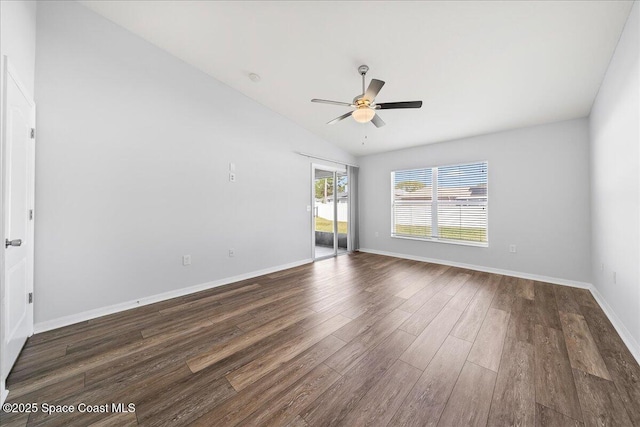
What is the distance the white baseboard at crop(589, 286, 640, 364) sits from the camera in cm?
183

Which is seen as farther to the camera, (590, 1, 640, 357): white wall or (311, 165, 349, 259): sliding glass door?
(311, 165, 349, 259): sliding glass door

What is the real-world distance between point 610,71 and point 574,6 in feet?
3.47

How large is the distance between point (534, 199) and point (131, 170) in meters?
5.84

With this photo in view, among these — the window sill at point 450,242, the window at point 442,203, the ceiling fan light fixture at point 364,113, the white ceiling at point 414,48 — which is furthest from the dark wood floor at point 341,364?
the white ceiling at point 414,48

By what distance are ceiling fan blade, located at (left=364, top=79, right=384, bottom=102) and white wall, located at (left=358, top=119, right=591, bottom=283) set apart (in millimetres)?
2947

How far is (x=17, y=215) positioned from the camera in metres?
1.82

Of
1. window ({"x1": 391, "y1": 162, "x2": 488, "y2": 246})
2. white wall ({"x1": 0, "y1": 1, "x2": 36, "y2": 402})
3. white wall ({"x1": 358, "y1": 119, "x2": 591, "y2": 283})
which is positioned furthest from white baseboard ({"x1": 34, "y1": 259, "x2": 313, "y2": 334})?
white wall ({"x1": 358, "y1": 119, "x2": 591, "y2": 283})

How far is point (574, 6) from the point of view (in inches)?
72.8

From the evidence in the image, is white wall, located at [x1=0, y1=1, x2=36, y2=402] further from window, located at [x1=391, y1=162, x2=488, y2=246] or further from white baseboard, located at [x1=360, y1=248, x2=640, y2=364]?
window, located at [x1=391, y1=162, x2=488, y2=246]

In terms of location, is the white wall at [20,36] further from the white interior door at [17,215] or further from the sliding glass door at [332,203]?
the sliding glass door at [332,203]

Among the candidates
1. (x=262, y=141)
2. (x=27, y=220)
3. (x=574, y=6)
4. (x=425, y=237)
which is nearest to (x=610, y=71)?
(x=574, y=6)

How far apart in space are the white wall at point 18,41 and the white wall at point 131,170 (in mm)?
159

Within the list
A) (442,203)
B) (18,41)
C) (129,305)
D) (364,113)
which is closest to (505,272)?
(442,203)

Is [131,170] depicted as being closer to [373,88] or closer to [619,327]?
[373,88]
